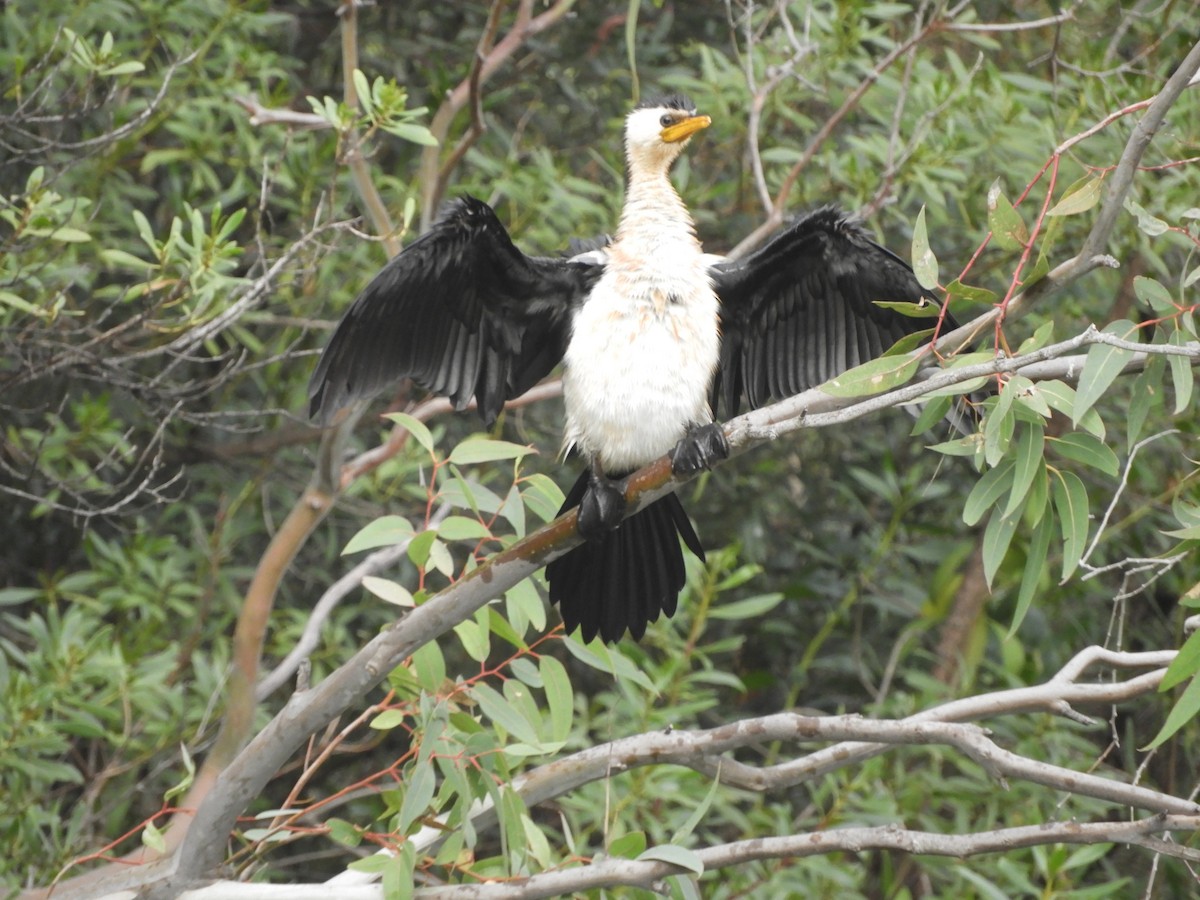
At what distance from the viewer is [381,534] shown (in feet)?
7.17

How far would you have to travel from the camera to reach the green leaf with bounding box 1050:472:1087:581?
1860 mm

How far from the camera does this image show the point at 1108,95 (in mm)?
3307

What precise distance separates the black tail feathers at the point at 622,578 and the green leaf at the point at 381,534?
0.26 metres

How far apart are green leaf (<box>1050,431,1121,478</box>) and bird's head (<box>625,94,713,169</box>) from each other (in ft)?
3.24

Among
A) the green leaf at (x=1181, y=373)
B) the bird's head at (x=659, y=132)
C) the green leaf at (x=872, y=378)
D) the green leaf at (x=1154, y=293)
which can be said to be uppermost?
the bird's head at (x=659, y=132)

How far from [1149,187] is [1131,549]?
45.5 inches

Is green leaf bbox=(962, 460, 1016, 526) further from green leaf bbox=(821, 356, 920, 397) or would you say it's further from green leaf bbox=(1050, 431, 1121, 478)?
green leaf bbox=(821, 356, 920, 397)

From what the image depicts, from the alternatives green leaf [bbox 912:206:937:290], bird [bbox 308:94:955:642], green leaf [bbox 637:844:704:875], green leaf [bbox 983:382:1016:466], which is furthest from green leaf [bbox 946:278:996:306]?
green leaf [bbox 637:844:704:875]

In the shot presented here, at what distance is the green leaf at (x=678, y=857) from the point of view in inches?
74.8

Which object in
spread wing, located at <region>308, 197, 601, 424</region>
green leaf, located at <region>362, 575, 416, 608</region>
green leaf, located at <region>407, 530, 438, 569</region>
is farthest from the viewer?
spread wing, located at <region>308, 197, 601, 424</region>

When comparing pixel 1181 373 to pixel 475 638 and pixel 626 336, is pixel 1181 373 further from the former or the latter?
pixel 475 638

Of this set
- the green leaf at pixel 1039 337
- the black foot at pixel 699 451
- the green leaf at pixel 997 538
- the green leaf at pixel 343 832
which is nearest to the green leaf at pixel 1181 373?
the green leaf at pixel 1039 337

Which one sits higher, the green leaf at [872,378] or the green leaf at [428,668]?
the green leaf at [872,378]

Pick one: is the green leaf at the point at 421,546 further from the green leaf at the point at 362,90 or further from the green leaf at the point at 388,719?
the green leaf at the point at 362,90
